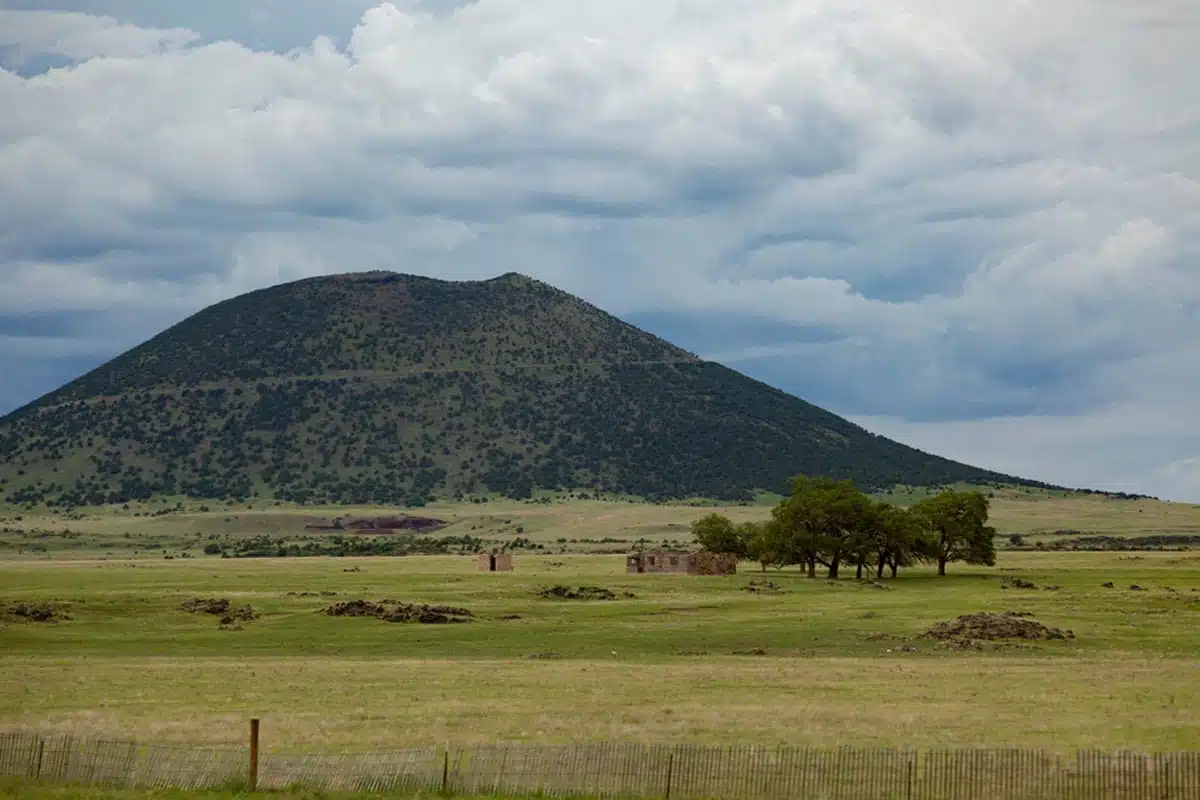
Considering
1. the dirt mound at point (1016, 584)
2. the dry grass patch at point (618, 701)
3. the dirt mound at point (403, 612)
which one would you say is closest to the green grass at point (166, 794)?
the dry grass patch at point (618, 701)

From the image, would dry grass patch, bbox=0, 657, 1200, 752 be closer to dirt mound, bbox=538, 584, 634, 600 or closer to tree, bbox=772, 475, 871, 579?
dirt mound, bbox=538, 584, 634, 600

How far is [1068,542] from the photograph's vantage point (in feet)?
627

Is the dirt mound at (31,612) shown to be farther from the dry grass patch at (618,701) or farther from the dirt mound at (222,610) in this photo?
the dry grass patch at (618,701)

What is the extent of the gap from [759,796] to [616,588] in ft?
236

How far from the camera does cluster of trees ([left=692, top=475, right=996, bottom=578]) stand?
114 meters

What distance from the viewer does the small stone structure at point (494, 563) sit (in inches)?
4918

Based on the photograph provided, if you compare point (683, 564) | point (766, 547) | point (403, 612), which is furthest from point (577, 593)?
point (766, 547)

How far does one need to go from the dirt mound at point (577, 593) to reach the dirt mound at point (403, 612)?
11.2m

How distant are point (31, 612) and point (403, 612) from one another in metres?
17.3

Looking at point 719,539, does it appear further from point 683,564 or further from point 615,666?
point 615,666

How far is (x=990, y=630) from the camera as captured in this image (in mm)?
67188

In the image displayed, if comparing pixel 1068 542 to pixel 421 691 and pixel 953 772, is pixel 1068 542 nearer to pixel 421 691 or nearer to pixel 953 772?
pixel 421 691

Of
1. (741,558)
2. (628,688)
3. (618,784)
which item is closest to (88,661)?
(628,688)

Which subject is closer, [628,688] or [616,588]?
[628,688]
